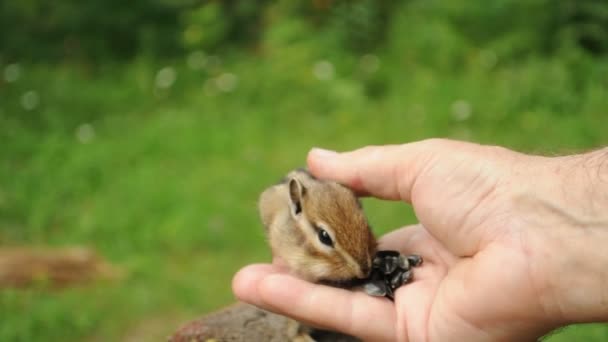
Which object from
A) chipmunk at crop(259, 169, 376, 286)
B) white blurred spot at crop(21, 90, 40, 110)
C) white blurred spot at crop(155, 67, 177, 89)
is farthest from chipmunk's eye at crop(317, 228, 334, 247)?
white blurred spot at crop(21, 90, 40, 110)

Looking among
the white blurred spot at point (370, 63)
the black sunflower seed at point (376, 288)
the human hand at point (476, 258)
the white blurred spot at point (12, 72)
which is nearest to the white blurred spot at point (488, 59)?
the white blurred spot at point (370, 63)

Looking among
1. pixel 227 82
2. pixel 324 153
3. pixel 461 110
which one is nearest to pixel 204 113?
pixel 227 82

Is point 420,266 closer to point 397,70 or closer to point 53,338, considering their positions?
point 53,338

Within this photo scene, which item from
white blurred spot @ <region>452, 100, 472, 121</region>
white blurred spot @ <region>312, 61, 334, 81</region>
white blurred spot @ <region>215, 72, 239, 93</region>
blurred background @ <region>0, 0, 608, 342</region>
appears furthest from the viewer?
white blurred spot @ <region>215, 72, 239, 93</region>

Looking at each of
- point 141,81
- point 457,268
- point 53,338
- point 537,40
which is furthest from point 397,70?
point 457,268

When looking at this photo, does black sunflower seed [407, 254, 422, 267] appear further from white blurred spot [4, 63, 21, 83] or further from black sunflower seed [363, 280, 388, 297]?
white blurred spot [4, 63, 21, 83]
